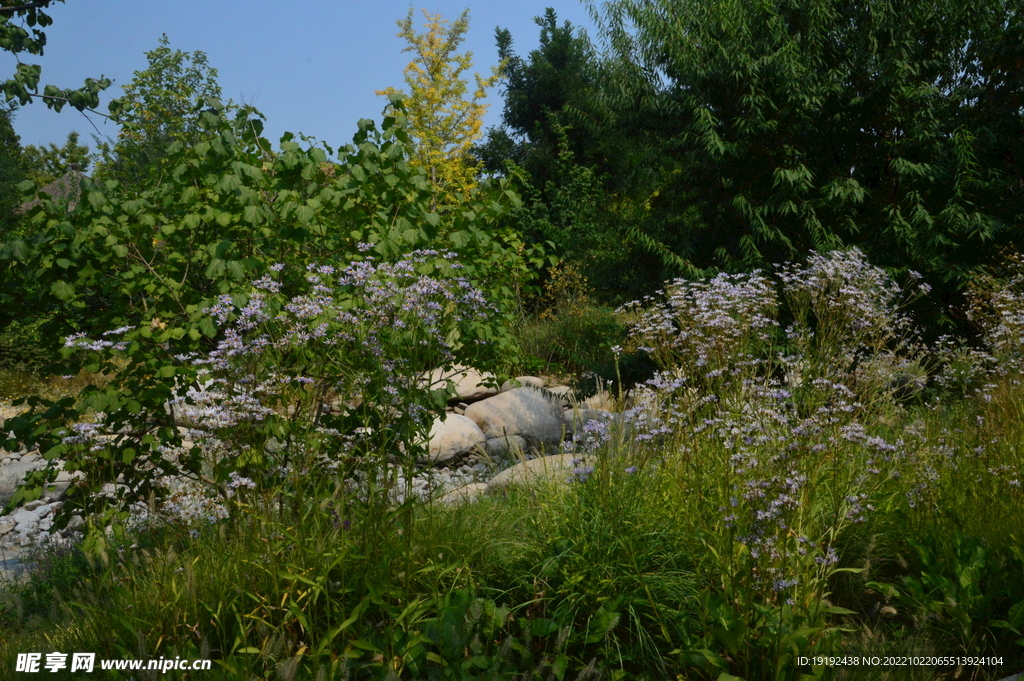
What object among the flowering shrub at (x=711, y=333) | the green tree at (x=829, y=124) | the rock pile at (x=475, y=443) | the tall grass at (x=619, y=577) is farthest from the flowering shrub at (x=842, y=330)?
the green tree at (x=829, y=124)

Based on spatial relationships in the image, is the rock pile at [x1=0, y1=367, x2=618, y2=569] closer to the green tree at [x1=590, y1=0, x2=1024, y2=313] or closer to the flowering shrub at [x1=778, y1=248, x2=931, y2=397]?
the flowering shrub at [x1=778, y1=248, x2=931, y2=397]

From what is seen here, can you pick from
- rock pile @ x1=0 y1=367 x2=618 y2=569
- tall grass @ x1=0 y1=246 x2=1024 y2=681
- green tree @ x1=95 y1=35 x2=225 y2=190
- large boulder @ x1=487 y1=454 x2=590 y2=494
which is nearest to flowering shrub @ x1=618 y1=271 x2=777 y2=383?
tall grass @ x1=0 y1=246 x2=1024 y2=681

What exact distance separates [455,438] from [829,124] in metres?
6.21

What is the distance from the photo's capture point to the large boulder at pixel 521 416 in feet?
29.0

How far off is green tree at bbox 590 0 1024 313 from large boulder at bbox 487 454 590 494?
4.68m

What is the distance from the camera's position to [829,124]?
9688 millimetres

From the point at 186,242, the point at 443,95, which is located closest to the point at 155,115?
the point at 443,95

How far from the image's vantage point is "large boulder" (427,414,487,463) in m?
8.02

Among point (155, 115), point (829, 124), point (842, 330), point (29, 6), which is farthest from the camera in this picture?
point (155, 115)

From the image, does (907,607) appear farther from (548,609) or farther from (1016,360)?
(1016,360)

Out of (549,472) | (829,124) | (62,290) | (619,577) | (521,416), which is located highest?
(829,124)

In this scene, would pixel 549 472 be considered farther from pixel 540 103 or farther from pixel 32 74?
pixel 540 103

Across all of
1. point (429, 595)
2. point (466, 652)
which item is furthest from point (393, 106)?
point (466, 652)

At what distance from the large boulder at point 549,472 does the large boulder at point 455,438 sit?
2115 mm
